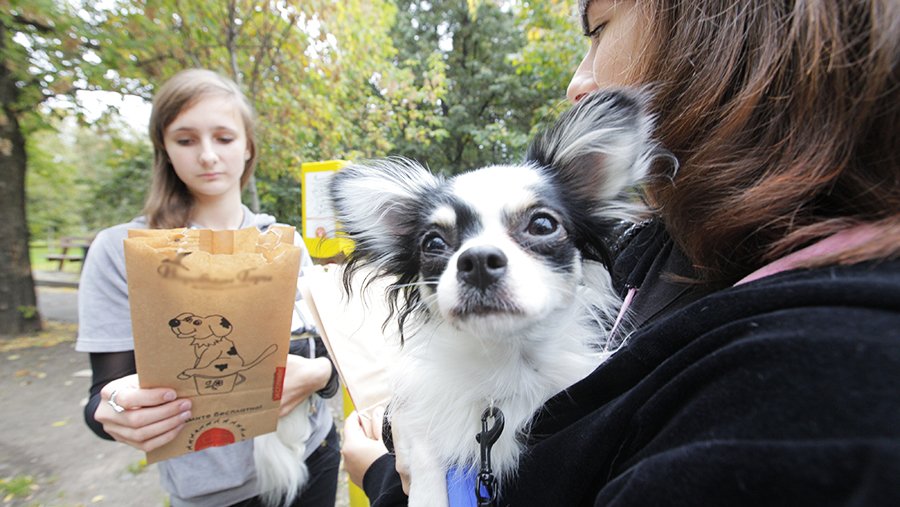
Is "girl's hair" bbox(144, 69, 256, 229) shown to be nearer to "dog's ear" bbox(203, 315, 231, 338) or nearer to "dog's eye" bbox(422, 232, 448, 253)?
"dog's ear" bbox(203, 315, 231, 338)

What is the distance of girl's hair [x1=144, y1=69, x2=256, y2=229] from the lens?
2.00 metres

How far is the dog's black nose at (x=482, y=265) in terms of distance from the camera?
1.12 metres

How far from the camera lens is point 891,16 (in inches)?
25.2

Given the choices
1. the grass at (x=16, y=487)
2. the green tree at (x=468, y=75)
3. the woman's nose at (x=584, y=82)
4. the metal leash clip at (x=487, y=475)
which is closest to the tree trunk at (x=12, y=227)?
the grass at (x=16, y=487)

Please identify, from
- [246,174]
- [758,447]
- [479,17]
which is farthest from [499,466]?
[479,17]

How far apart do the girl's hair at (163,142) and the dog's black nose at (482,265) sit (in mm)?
1484

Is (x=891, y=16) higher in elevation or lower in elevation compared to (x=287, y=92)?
lower

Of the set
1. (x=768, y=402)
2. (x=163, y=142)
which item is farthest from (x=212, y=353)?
(x=768, y=402)

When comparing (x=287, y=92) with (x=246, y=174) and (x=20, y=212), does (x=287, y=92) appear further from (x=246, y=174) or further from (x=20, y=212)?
(x=20, y=212)

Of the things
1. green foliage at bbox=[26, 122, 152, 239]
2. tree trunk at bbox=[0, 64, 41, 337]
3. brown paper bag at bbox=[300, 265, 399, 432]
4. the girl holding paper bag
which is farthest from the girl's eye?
green foliage at bbox=[26, 122, 152, 239]

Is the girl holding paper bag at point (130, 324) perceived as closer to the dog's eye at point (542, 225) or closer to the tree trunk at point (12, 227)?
the dog's eye at point (542, 225)

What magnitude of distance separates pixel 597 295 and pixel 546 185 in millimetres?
387

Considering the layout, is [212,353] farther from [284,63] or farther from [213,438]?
[284,63]

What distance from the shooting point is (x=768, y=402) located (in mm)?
583
